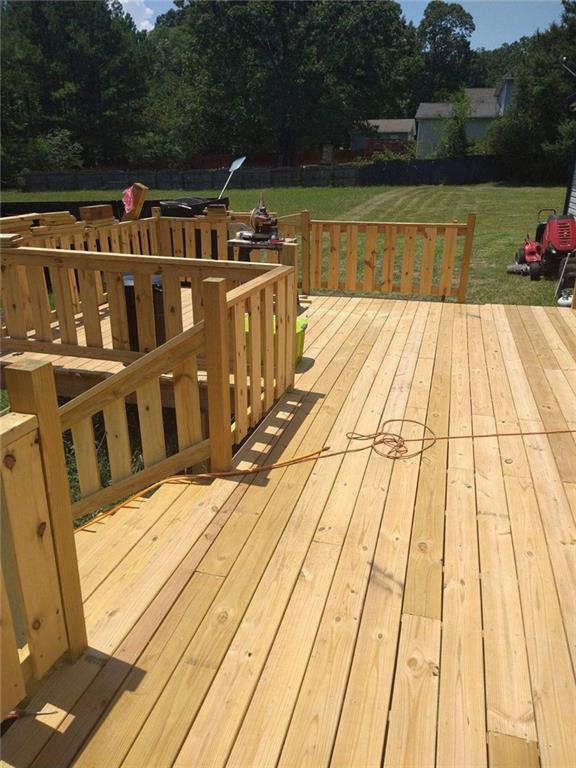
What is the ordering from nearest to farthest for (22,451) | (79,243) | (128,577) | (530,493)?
1. (22,451)
2. (128,577)
3. (530,493)
4. (79,243)

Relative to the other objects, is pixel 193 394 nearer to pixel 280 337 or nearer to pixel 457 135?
pixel 280 337

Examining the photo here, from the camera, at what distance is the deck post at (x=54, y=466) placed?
1364mm

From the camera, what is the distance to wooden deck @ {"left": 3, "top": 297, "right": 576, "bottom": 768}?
153 centimetres

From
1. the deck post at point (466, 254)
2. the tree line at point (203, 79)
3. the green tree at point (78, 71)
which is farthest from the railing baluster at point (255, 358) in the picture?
the green tree at point (78, 71)

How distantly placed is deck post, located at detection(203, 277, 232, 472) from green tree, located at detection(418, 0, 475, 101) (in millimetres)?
66703

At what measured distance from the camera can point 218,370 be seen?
2697 mm

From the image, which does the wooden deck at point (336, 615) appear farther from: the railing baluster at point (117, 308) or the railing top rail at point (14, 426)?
the railing baluster at point (117, 308)

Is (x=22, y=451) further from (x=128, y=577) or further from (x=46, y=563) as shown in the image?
(x=128, y=577)

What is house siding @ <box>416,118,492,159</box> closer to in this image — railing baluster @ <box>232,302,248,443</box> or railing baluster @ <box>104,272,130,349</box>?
railing baluster @ <box>104,272,130,349</box>

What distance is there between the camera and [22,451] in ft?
4.45

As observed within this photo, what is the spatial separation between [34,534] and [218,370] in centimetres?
137

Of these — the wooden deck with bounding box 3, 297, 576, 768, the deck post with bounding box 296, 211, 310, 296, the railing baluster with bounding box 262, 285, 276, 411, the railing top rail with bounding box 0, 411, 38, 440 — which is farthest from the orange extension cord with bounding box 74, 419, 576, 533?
the deck post with bounding box 296, 211, 310, 296

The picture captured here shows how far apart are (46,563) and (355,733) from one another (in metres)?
0.97

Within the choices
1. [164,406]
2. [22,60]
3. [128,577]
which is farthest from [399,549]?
[22,60]
